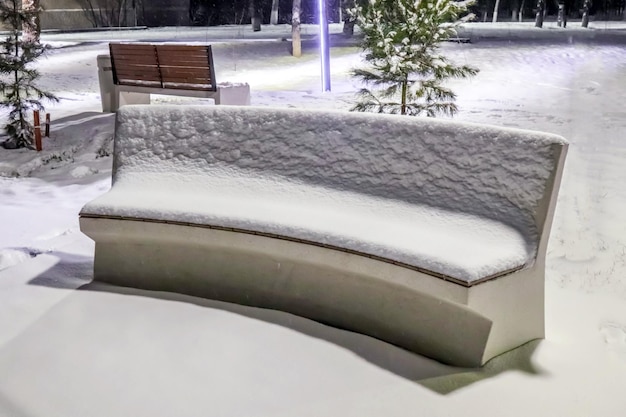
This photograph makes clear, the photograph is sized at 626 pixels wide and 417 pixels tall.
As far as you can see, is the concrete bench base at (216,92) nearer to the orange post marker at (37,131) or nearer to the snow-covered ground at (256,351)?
the orange post marker at (37,131)

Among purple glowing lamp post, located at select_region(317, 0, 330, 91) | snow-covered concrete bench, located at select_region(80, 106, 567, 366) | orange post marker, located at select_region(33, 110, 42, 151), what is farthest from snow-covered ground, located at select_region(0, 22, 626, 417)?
purple glowing lamp post, located at select_region(317, 0, 330, 91)

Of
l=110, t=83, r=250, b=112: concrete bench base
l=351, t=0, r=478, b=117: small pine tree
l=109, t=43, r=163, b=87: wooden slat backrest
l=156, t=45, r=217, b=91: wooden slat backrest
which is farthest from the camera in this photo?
l=109, t=43, r=163, b=87: wooden slat backrest

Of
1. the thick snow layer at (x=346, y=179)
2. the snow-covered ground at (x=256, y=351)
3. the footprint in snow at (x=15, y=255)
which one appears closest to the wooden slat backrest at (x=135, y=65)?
the snow-covered ground at (x=256, y=351)

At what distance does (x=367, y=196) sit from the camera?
3.99 meters

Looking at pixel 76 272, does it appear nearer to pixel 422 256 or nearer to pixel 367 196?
pixel 367 196

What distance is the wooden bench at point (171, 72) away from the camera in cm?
911

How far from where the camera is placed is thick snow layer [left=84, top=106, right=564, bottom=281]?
11.2 feet

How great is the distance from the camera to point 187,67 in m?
9.22

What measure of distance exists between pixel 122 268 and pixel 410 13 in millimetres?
4355

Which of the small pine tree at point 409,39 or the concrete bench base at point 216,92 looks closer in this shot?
the small pine tree at point 409,39

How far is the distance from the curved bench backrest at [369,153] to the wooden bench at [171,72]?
4492 millimetres

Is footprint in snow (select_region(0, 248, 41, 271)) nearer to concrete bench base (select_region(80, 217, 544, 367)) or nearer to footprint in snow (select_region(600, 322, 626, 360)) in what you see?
concrete bench base (select_region(80, 217, 544, 367))

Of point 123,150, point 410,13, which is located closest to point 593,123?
point 410,13

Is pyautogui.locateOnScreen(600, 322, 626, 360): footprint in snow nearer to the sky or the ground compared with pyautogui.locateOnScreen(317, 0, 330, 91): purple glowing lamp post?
nearer to the ground
